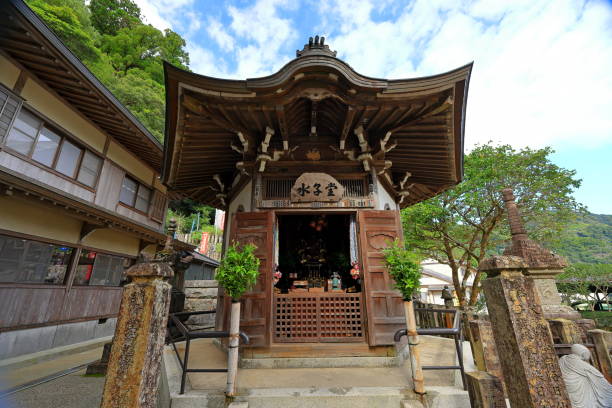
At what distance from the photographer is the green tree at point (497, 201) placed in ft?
41.7

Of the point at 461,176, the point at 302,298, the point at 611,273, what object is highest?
the point at 461,176

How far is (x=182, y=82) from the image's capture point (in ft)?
15.4

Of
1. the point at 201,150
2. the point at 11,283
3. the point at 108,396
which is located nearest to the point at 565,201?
the point at 201,150

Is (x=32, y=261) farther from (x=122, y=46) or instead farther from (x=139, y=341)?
(x=122, y=46)

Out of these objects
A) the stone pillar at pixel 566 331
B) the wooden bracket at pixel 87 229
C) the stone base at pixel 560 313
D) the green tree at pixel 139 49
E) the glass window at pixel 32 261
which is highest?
the green tree at pixel 139 49

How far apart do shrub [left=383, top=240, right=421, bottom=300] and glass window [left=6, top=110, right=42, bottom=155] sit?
10.4 metres

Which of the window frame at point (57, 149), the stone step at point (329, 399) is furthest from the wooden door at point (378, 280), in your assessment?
the window frame at point (57, 149)

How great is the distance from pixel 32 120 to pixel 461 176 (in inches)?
500

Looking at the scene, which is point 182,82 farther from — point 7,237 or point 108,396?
point 7,237

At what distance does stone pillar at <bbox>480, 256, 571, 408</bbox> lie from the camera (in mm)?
2334

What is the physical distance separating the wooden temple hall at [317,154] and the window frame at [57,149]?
448cm

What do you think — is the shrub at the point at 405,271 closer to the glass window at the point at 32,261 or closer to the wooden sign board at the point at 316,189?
the wooden sign board at the point at 316,189

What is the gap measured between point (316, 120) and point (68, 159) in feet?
29.6

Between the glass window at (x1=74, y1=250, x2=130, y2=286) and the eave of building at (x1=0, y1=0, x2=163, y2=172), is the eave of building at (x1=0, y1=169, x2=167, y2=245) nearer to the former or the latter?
the glass window at (x1=74, y1=250, x2=130, y2=286)
